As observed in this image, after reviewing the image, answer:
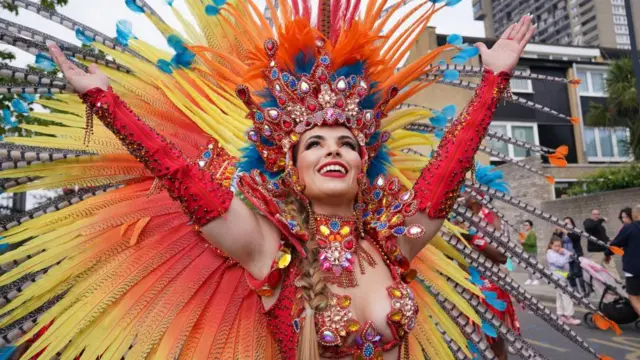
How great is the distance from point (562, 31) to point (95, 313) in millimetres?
115966

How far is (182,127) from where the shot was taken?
2.40 metres

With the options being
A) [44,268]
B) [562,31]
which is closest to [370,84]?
[44,268]

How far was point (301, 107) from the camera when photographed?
1.99 metres

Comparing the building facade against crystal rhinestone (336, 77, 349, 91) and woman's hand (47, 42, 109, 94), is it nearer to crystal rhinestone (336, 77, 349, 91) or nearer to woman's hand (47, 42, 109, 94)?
crystal rhinestone (336, 77, 349, 91)

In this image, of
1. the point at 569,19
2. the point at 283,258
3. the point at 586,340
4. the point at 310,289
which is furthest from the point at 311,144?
the point at 569,19

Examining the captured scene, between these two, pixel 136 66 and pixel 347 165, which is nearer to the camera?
pixel 347 165

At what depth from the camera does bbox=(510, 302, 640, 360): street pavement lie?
5465mm

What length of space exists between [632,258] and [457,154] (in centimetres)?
536

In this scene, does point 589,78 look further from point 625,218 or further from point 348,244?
point 348,244

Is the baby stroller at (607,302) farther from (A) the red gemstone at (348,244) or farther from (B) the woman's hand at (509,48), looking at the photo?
(A) the red gemstone at (348,244)

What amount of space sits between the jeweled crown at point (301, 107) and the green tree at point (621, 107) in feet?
53.8

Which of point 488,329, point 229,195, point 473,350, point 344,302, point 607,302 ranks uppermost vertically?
point 229,195

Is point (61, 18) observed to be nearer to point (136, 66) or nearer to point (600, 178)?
point (136, 66)

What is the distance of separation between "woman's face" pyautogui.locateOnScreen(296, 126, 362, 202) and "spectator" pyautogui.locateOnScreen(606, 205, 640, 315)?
5530 millimetres
